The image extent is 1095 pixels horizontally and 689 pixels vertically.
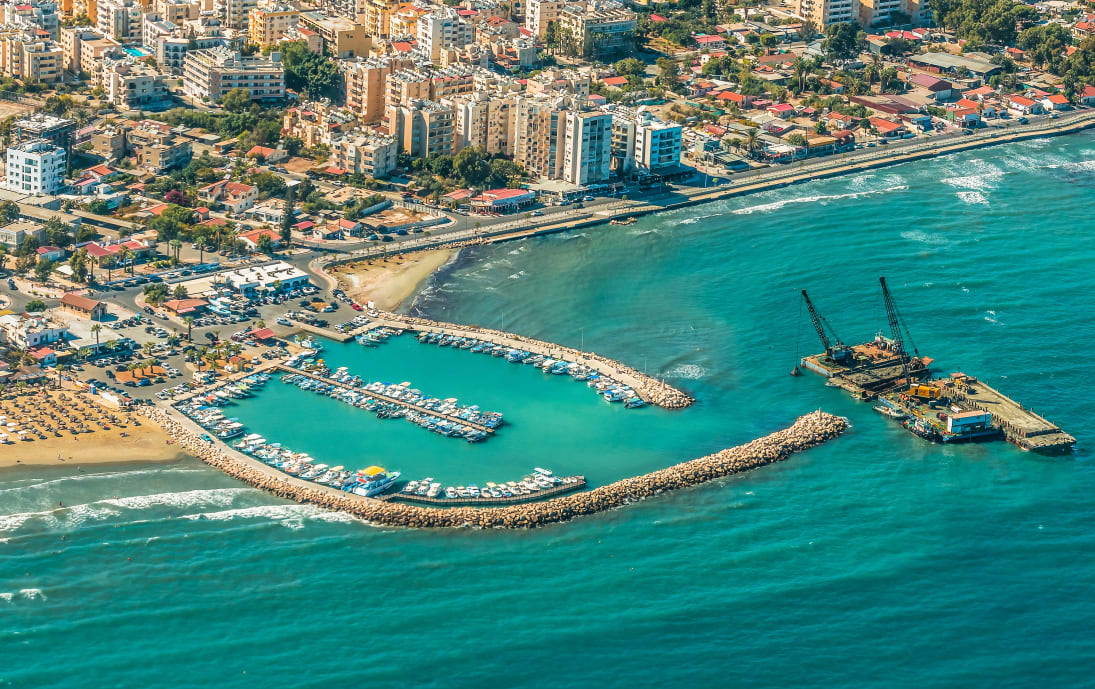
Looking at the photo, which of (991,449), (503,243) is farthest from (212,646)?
(503,243)

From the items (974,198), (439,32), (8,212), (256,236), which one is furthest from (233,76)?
(974,198)

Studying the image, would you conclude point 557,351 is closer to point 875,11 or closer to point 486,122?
point 486,122

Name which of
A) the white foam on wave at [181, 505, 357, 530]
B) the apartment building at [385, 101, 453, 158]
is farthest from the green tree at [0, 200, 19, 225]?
the white foam on wave at [181, 505, 357, 530]

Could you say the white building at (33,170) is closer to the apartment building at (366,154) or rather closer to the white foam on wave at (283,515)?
the apartment building at (366,154)

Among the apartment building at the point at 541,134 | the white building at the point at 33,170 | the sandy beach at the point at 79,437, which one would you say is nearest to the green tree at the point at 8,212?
the white building at the point at 33,170

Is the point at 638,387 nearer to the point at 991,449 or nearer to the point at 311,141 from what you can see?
the point at 991,449

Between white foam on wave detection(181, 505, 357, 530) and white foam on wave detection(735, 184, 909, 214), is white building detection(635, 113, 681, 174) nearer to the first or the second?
white foam on wave detection(735, 184, 909, 214)
